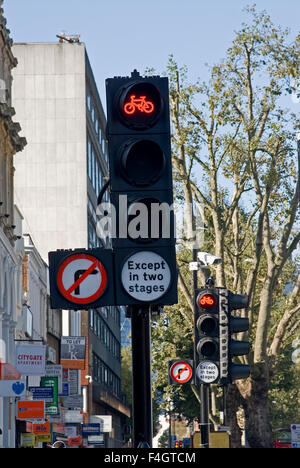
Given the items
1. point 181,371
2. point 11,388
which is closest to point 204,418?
point 181,371

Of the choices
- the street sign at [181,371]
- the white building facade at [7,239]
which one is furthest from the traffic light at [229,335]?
the white building facade at [7,239]

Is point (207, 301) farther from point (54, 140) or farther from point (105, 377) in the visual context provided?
point (105, 377)

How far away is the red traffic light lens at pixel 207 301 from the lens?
13164 millimetres

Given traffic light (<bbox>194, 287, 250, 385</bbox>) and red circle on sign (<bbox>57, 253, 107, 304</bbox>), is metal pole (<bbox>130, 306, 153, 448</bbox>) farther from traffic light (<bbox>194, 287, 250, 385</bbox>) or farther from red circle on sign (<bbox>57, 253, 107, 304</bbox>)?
traffic light (<bbox>194, 287, 250, 385</bbox>)

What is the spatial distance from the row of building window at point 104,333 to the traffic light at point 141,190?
64.4 meters

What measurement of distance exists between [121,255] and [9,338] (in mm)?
37501

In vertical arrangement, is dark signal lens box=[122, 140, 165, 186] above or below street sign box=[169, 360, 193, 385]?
above

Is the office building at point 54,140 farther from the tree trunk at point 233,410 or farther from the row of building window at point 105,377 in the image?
the tree trunk at point 233,410

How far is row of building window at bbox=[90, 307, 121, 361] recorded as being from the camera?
2904 inches

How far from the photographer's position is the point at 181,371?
16109mm

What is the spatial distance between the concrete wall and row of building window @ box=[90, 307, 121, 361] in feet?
27.2

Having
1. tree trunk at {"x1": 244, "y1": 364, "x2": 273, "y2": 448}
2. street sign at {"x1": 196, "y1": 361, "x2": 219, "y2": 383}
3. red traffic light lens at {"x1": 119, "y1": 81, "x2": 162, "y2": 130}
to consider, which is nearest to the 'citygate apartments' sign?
tree trunk at {"x1": 244, "y1": 364, "x2": 273, "y2": 448}

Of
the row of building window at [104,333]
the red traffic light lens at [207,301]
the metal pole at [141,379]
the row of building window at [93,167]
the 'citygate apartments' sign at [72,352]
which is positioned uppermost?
the row of building window at [93,167]

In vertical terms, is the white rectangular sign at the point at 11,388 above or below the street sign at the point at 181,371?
above
